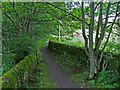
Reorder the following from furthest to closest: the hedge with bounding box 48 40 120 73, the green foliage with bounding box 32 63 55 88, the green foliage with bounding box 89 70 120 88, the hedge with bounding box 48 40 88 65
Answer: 1. the hedge with bounding box 48 40 88 65
2. the hedge with bounding box 48 40 120 73
3. the green foliage with bounding box 32 63 55 88
4. the green foliage with bounding box 89 70 120 88

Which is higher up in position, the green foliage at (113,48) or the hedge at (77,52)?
the green foliage at (113,48)

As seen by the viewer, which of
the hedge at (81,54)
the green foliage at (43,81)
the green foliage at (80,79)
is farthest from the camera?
the hedge at (81,54)

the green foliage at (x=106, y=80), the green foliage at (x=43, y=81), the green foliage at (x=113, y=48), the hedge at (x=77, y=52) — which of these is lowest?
the green foliage at (x=43, y=81)

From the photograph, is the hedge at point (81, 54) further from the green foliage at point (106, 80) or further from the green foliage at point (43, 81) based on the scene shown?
the green foliage at point (43, 81)

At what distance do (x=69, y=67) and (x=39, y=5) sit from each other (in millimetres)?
4120

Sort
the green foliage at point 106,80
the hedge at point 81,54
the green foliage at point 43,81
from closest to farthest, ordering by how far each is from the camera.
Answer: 1. the green foliage at point 106,80
2. the green foliage at point 43,81
3. the hedge at point 81,54

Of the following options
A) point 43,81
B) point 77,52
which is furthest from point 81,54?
point 43,81

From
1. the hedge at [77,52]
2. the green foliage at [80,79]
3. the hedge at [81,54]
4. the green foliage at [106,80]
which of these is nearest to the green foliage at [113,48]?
the hedge at [81,54]

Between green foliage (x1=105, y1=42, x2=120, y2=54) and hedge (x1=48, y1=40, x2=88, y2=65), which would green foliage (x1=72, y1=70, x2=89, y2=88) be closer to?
green foliage (x1=105, y1=42, x2=120, y2=54)

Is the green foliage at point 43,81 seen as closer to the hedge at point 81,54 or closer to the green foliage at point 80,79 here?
the green foliage at point 80,79

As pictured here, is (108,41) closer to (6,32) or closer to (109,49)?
(109,49)

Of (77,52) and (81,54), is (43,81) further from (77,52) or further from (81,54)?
(77,52)

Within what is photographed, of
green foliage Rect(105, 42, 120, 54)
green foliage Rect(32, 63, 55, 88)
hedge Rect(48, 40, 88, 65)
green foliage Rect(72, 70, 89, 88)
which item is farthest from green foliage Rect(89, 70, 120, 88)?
hedge Rect(48, 40, 88, 65)

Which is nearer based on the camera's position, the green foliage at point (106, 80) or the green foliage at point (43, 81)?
the green foliage at point (106, 80)
